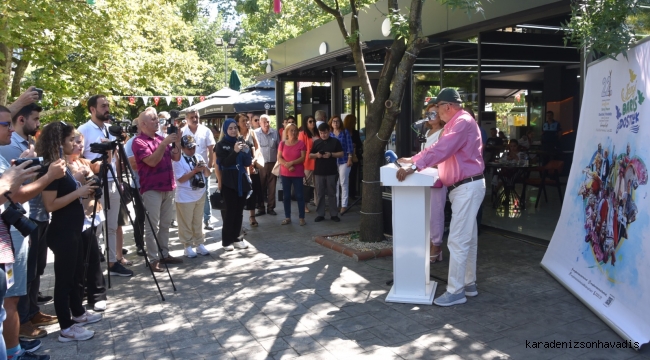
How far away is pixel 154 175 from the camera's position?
6645 millimetres

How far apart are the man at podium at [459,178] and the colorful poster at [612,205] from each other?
1.09 m

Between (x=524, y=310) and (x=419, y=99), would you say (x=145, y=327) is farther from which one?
(x=419, y=99)

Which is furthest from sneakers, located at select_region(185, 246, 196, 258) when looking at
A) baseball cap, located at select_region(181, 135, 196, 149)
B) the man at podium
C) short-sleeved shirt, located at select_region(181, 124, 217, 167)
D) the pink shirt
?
the pink shirt

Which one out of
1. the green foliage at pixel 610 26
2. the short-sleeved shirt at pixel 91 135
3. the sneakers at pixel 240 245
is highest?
the green foliage at pixel 610 26

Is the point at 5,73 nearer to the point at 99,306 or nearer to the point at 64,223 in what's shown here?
the point at 99,306

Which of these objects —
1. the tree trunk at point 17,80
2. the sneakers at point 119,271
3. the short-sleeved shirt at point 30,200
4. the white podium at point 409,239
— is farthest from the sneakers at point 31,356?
the tree trunk at point 17,80

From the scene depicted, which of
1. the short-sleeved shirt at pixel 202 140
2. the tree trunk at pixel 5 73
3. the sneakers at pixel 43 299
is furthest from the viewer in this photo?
the tree trunk at pixel 5 73

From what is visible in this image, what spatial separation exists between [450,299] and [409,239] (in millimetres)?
690

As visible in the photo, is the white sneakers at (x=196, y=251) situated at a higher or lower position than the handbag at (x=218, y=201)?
lower

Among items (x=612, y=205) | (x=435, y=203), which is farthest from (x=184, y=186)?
(x=612, y=205)

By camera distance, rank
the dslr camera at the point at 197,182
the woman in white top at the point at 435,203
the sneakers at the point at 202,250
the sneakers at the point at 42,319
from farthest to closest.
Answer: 1. the sneakers at the point at 202,250
2. the dslr camera at the point at 197,182
3. the woman in white top at the point at 435,203
4. the sneakers at the point at 42,319

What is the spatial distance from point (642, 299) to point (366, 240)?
13.0 ft

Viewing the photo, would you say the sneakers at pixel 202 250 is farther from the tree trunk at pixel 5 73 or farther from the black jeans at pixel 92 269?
the tree trunk at pixel 5 73

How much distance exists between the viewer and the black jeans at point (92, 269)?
16.6 feet
